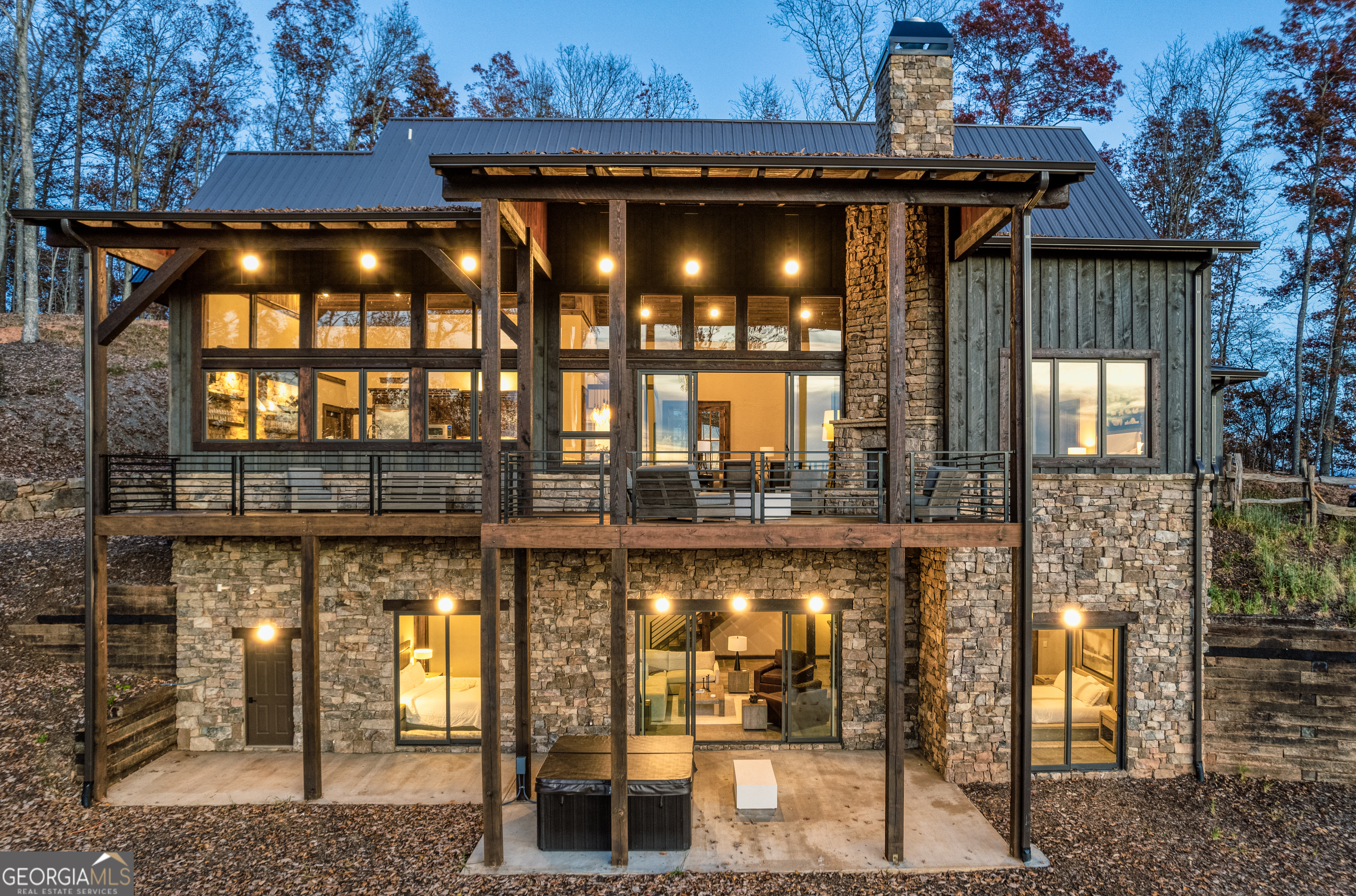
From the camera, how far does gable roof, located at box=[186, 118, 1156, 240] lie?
948 cm

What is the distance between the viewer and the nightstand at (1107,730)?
764 centimetres

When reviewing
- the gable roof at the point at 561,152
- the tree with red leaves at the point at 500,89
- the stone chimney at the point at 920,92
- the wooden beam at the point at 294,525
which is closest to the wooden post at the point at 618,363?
the wooden beam at the point at 294,525

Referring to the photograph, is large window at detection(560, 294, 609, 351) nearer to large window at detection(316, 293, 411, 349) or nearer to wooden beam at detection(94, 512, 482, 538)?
large window at detection(316, 293, 411, 349)

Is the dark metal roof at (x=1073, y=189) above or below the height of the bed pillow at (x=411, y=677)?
above

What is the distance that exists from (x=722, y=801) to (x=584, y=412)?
5.20m

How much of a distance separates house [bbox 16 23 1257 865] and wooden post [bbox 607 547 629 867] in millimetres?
1031

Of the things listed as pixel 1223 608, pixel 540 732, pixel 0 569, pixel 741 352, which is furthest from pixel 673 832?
pixel 0 569

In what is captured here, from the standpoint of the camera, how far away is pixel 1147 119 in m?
18.4

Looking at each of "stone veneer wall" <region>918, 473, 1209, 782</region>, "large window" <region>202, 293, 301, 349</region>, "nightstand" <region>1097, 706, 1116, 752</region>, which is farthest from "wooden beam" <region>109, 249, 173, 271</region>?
"nightstand" <region>1097, 706, 1116, 752</region>

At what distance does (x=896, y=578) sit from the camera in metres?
5.98

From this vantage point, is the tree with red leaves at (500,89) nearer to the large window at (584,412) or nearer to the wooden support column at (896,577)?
the large window at (584,412)

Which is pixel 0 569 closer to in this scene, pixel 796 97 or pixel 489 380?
pixel 489 380

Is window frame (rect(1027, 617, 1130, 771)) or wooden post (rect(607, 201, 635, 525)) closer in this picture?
wooden post (rect(607, 201, 635, 525))

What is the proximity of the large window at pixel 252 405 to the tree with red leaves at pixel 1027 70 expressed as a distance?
18.1m
